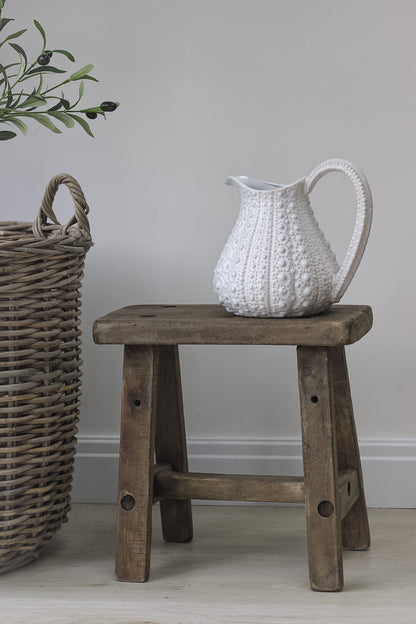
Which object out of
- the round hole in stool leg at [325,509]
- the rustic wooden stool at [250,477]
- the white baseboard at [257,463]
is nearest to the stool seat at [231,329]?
the rustic wooden stool at [250,477]

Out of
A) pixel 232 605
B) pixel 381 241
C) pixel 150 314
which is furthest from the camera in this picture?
pixel 381 241

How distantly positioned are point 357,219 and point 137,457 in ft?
1.74

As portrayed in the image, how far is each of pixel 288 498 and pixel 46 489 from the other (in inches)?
15.9

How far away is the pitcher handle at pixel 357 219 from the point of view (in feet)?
4.17

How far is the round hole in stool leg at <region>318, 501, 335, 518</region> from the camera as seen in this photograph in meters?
1.23

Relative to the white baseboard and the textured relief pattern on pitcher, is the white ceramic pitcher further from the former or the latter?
the white baseboard

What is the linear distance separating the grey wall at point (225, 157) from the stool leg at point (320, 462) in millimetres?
527

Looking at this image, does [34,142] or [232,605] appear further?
[34,142]

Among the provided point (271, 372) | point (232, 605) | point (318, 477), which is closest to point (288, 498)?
point (318, 477)

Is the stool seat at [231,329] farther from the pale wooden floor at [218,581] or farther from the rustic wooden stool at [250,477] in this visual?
the pale wooden floor at [218,581]

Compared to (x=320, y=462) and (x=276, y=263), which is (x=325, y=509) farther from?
(x=276, y=263)

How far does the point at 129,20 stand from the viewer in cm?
174

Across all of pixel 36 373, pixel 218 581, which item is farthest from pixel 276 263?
pixel 218 581

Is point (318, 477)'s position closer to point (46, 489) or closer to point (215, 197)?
point (46, 489)
